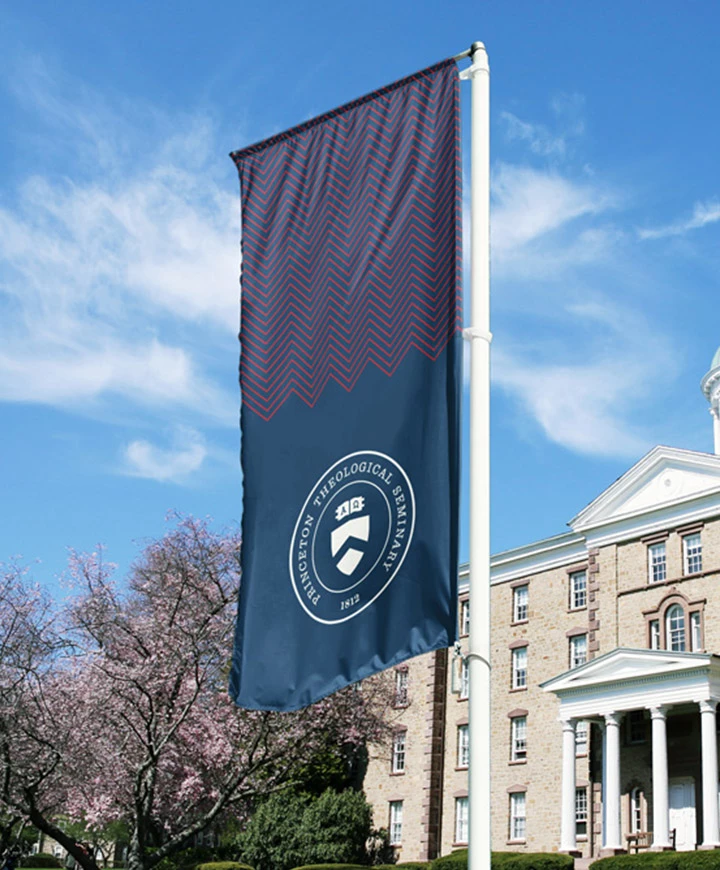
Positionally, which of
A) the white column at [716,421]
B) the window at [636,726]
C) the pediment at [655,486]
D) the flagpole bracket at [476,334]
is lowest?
the window at [636,726]

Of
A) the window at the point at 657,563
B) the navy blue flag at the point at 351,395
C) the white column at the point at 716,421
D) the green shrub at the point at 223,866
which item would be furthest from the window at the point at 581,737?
the navy blue flag at the point at 351,395

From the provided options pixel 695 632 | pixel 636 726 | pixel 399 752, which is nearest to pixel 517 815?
pixel 636 726

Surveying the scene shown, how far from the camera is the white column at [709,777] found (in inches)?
1275

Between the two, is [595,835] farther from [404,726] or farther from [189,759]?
[189,759]

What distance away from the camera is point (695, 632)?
3806 centimetres

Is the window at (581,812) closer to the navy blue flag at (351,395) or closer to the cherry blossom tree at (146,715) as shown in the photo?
the cherry blossom tree at (146,715)

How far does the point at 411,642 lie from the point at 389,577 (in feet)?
1.44

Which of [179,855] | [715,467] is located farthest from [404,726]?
[715,467]

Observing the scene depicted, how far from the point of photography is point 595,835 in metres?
38.2

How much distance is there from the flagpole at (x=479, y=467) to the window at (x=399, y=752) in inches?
1724

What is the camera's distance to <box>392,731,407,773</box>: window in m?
48.2

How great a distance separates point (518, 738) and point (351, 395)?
3868 centimetres

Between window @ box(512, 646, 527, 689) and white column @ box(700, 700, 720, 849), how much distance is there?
1069 centimetres

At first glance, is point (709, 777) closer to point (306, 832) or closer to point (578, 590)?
point (578, 590)
